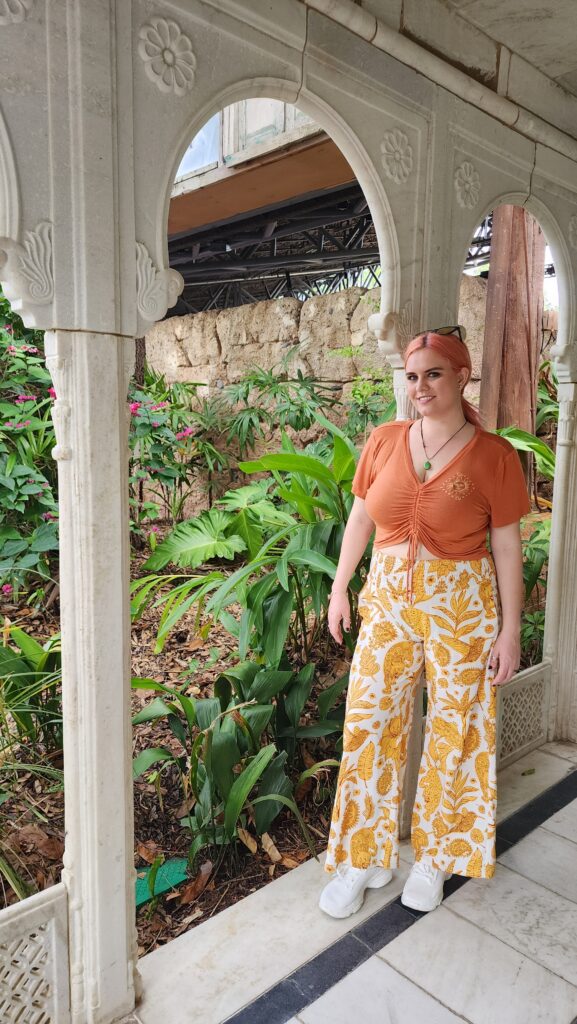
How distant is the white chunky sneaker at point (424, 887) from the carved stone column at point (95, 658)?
0.83m

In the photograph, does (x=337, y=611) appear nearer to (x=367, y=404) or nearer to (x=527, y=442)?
(x=527, y=442)

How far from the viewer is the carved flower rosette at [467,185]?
7.28 feet

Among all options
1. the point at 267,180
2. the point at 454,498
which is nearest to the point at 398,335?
the point at 454,498

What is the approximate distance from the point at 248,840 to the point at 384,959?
24.0 inches

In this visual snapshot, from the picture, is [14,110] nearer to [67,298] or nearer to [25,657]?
[67,298]

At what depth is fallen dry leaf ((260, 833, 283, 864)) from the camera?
7.43 feet

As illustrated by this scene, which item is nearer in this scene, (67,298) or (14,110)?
(14,110)

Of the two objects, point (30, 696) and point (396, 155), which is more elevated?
point (396, 155)

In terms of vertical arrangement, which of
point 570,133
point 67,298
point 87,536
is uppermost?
point 570,133

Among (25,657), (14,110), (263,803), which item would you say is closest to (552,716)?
(263,803)

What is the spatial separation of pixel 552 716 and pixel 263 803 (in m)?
1.49

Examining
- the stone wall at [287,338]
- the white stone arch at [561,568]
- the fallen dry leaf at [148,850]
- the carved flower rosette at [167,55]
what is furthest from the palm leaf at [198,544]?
the stone wall at [287,338]

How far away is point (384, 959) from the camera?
1.80 metres

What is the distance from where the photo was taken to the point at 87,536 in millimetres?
1461
